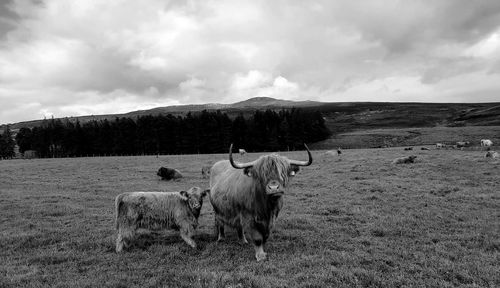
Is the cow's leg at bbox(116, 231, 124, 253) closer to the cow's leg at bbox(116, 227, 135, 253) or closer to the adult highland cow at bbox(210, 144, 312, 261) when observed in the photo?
the cow's leg at bbox(116, 227, 135, 253)

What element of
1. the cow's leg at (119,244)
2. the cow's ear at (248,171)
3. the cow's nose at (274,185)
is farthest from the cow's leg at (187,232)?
the cow's nose at (274,185)

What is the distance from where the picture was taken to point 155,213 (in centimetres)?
897

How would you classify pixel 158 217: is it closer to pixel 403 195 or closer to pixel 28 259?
pixel 28 259

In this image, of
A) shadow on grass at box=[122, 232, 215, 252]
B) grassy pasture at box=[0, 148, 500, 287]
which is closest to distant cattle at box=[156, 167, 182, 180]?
grassy pasture at box=[0, 148, 500, 287]

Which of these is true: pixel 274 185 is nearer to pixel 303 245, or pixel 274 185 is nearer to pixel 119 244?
pixel 303 245

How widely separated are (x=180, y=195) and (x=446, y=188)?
44.1ft

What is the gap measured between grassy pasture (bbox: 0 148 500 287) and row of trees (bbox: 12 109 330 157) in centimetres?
4790

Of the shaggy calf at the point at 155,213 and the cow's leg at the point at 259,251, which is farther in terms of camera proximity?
the shaggy calf at the point at 155,213

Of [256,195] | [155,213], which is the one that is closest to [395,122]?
[256,195]

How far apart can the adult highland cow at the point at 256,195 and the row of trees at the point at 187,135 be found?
181ft

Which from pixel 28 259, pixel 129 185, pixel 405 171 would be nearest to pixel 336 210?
pixel 28 259

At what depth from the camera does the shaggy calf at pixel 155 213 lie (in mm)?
8703

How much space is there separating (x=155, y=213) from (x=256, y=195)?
3019 millimetres

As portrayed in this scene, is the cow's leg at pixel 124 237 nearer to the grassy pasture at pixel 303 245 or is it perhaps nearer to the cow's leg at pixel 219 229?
the grassy pasture at pixel 303 245
